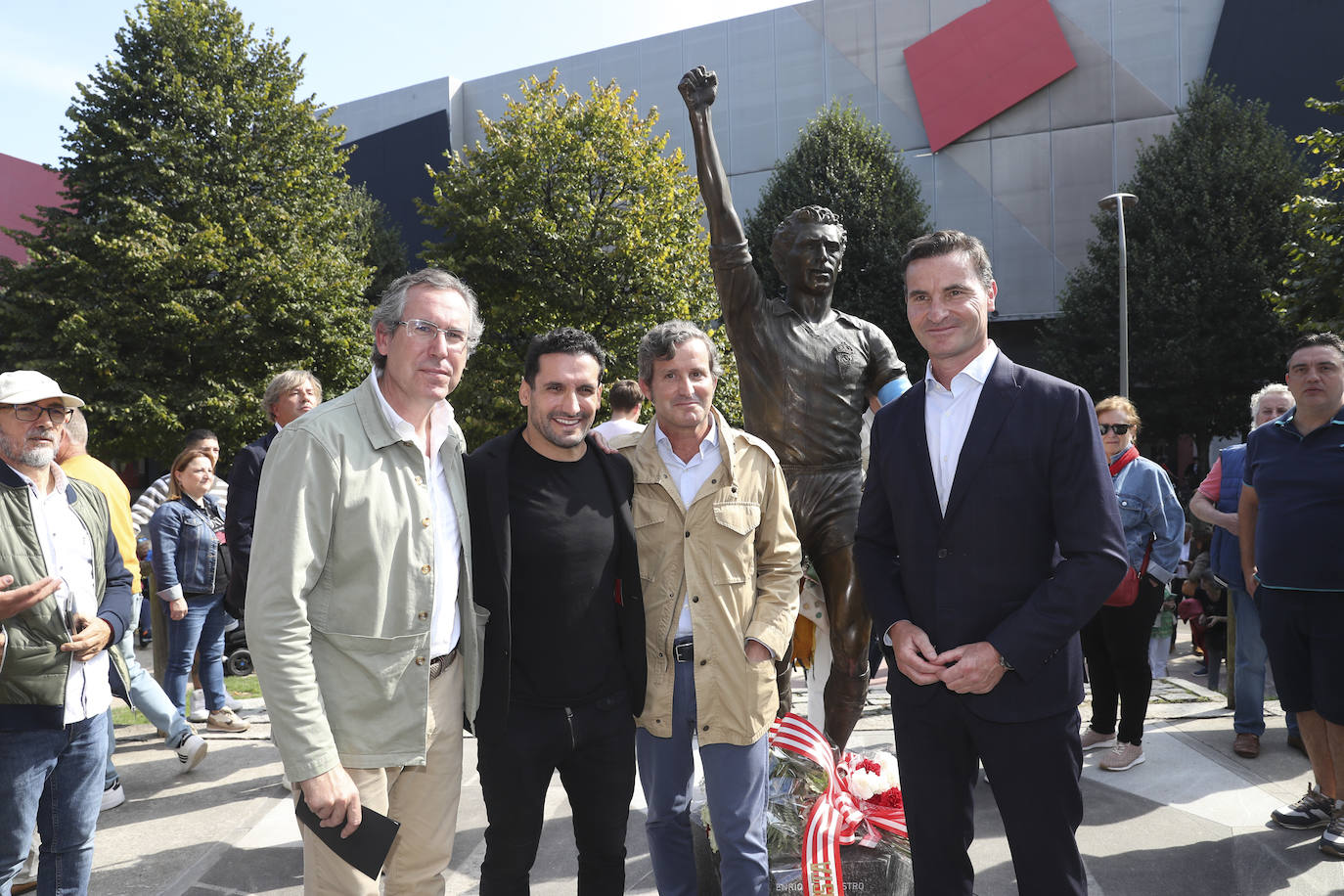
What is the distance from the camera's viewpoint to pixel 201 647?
5.90 metres

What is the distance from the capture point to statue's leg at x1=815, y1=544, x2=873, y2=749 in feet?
11.8

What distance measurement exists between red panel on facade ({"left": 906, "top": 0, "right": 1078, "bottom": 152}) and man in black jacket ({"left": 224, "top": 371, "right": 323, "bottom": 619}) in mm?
22567

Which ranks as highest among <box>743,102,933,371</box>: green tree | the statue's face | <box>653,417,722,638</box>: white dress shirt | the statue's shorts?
<box>743,102,933,371</box>: green tree

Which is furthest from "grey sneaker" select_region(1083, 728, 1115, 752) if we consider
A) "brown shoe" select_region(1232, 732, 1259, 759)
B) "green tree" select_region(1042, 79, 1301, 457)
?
"green tree" select_region(1042, 79, 1301, 457)

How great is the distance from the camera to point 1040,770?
213cm

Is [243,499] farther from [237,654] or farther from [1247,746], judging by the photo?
[237,654]

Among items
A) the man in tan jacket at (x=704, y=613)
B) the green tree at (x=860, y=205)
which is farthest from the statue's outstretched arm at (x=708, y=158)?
the green tree at (x=860, y=205)

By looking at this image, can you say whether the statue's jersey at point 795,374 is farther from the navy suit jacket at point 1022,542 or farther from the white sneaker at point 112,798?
the white sneaker at point 112,798

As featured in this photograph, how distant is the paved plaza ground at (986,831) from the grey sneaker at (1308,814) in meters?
0.04

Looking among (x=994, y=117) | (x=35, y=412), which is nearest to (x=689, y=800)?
(x=35, y=412)

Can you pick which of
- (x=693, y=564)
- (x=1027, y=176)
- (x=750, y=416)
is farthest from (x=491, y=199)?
(x=693, y=564)

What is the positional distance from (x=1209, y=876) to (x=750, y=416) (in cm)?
253

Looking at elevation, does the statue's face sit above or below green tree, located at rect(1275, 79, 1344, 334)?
below

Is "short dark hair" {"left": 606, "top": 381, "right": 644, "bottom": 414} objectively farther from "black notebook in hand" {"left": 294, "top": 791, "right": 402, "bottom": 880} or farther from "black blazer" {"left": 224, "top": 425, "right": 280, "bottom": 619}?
"black notebook in hand" {"left": 294, "top": 791, "right": 402, "bottom": 880}
